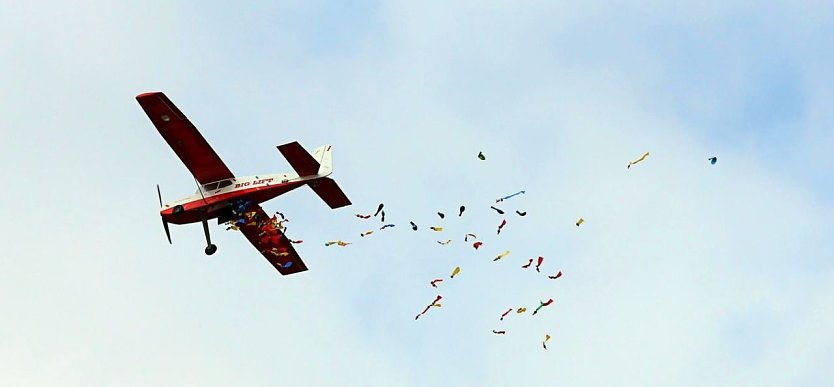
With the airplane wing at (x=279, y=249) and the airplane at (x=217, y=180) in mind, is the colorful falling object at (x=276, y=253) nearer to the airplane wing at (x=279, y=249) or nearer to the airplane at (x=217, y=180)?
the airplane wing at (x=279, y=249)

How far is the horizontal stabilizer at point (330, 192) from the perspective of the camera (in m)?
54.6

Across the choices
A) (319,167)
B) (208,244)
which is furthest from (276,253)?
(319,167)

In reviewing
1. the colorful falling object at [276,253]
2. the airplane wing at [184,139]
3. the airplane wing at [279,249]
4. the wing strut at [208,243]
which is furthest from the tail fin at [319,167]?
the colorful falling object at [276,253]

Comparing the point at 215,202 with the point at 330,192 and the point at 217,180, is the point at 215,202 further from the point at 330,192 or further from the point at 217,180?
the point at 330,192

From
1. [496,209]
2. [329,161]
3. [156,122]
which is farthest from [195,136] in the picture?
[496,209]

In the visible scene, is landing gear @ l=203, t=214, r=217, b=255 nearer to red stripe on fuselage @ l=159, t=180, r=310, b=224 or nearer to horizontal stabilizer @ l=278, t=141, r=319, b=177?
red stripe on fuselage @ l=159, t=180, r=310, b=224

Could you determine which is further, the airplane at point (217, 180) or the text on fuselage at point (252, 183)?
the text on fuselage at point (252, 183)

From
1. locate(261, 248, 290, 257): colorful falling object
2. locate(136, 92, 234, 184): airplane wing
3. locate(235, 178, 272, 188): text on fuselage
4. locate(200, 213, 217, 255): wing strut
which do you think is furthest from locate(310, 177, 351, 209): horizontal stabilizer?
locate(261, 248, 290, 257): colorful falling object

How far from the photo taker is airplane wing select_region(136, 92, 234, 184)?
170ft

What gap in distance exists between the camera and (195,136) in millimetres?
53281

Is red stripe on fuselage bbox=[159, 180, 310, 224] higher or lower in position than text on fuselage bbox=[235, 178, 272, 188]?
lower

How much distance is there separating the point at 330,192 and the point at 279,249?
325 inches

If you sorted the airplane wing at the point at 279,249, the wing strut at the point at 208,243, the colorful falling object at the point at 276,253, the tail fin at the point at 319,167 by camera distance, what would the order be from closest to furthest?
the tail fin at the point at 319,167
the wing strut at the point at 208,243
the airplane wing at the point at 279,249
the colorful falling object at the point at 276,253

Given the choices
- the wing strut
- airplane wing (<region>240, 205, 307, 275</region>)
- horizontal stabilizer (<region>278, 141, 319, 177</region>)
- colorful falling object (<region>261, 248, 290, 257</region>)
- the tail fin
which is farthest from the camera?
colorful falling object (<region>261, 248, 290, 257</region>)
